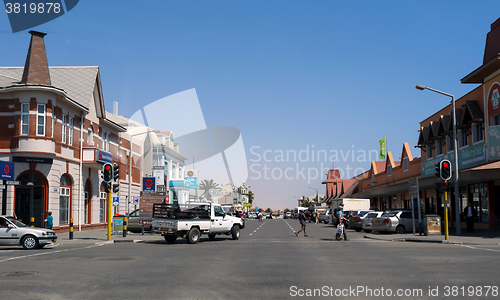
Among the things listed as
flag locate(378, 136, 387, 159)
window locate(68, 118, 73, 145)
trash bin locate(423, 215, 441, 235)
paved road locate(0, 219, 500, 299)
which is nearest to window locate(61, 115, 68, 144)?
window locate(68, 118, 73, 145)

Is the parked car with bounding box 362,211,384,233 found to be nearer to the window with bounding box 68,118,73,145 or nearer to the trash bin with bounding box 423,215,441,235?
the trash bin with bounding box 423,215,441,235

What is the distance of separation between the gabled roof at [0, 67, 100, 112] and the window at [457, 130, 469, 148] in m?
26.9

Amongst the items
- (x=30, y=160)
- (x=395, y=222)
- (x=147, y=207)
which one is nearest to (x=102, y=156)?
(x=30, y=160)

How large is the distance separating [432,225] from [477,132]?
8337 mm

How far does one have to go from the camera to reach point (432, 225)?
26250mm

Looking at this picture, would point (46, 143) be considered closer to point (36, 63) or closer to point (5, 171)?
point (5, 171)

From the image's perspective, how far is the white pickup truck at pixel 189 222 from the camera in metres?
22.6

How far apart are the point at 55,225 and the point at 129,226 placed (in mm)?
4674

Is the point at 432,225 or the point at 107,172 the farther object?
the point at 432,225

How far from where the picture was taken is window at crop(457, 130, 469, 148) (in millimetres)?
32531

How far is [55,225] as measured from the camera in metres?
31.0

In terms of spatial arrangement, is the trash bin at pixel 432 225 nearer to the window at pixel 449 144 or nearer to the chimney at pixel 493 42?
the window at pixel 449 144

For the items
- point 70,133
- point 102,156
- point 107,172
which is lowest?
point 107,172

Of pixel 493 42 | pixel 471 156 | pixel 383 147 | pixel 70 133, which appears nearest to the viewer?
pixel 471 156
